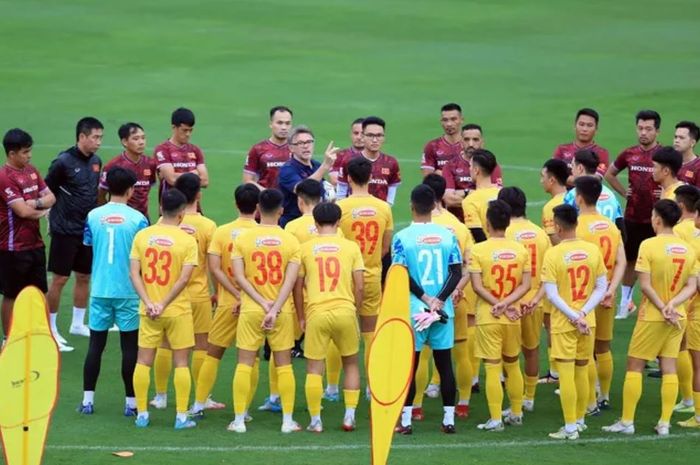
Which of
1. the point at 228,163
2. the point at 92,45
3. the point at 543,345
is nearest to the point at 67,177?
the point at 543,345

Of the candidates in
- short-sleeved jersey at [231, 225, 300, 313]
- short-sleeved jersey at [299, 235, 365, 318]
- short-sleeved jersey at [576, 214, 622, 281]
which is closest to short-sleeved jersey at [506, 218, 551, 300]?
short-sleeved jersey at [576, 214, 622, 281]

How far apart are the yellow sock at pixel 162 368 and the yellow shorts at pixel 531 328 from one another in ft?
10.5

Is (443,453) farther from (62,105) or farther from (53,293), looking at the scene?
(62,105)

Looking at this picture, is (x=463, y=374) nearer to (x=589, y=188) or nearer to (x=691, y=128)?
(x=589, y=188)

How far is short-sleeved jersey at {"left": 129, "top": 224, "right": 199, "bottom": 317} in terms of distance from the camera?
12.0 meters

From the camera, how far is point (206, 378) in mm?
12383

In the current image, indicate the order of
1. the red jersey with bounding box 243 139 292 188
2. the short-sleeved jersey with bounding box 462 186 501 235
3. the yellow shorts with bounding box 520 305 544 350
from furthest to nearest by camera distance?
the red jersey with bounding box 243 139 292 188 → the short-sleeved jersey with bounding box 462 186 501 235 → the yellow shorts with bounding box 520 305 544 350

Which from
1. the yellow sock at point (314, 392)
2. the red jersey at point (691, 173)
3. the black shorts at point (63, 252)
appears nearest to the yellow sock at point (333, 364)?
the yellow sock at point (314, 392)

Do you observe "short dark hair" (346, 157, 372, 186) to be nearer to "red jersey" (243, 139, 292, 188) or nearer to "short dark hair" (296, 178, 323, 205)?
"short dark hair" (296, 178, 323, 205)

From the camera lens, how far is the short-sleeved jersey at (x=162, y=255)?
39.3 ft

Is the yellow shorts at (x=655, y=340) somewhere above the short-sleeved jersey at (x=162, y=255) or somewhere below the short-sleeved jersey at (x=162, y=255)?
below

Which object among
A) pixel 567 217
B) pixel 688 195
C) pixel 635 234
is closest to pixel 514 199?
pixel 567 217

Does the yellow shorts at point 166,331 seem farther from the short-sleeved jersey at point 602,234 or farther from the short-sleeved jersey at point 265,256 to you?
the short-sleeved jersey at point 602,234

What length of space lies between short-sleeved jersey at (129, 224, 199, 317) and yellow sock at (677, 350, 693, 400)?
176 inches
